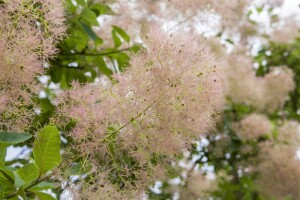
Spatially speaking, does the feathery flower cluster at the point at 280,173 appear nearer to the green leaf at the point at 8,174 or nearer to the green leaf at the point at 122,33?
the green leaf at the point at 122,33

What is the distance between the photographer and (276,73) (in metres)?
3.94

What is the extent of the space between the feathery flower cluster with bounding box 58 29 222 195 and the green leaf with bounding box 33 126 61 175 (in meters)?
0.10

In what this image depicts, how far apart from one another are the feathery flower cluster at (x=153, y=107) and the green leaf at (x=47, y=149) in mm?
99

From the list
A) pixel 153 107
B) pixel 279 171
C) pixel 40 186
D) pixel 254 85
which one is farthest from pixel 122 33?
pixel 279 171

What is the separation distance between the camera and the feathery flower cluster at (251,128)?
3297mm

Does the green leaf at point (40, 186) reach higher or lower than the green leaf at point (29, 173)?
lower

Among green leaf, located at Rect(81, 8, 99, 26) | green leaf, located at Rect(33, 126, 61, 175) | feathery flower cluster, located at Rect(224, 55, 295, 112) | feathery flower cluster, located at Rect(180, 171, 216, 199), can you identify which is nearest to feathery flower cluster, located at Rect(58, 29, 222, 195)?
green leaf, located at Rect(33, 126, 61, 175)

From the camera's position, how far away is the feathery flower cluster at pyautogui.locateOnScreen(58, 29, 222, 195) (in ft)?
4.85

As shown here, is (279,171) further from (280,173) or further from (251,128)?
(251,128)

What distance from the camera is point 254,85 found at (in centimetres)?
346

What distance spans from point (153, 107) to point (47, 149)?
36cm

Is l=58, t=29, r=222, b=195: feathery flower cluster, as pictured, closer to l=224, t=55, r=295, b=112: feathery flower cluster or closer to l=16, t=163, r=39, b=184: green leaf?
l=16, t=163, r=39, b=184: green leaf

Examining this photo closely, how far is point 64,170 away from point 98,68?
3.61 ft

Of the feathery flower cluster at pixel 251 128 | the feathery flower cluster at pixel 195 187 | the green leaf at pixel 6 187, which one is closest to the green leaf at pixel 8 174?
the green leaf at pixel 6 187
